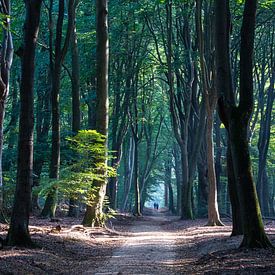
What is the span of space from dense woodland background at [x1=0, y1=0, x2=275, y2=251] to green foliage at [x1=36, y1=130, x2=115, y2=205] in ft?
0.15

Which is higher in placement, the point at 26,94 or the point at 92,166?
the point at 26,94

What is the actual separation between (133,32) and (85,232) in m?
17.4

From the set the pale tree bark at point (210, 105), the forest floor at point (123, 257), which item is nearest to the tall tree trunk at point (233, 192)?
the forest floor at point (123, 257)

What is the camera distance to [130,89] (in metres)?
33.6

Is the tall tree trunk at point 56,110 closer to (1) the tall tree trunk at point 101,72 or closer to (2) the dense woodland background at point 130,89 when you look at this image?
(2) the dense woodland background at point 130,89

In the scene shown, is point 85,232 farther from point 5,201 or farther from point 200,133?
point 200,133

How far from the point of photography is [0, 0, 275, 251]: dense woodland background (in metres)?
12.6

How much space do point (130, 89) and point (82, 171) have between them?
661 inches

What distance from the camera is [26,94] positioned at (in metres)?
12.5

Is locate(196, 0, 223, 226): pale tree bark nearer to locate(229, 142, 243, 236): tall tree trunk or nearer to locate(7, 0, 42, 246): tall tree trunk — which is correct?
locate(229, 142, 243, 236): tall tree trunk

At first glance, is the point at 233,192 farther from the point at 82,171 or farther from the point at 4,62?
the point at 4,62

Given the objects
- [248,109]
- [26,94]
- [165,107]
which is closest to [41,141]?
[26,94]

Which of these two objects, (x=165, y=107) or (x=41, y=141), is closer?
(x=41, y=141)

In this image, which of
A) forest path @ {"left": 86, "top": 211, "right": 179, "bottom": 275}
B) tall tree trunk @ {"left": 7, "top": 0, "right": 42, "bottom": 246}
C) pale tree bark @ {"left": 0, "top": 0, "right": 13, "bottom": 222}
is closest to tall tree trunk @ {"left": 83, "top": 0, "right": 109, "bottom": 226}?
pale tree bark @ {"left": 0, "top": 0, "right": 13, "bottom": 222}
